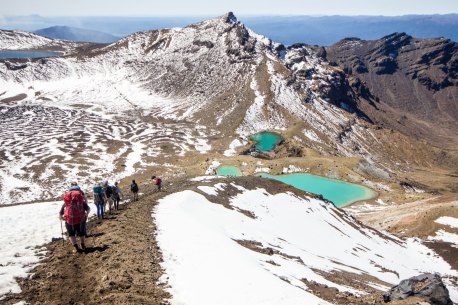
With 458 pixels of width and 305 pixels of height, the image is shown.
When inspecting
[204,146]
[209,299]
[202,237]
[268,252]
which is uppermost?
[209,299]

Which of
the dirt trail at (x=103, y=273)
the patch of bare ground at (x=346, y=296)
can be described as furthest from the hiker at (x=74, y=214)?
the patch of bare ground at (x=346, y=296)

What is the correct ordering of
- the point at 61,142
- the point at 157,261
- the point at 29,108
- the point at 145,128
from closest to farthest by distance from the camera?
the point at 157,261, the point at 61,142, the point at 145,128, the point at 29,108

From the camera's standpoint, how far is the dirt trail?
15.6 metres

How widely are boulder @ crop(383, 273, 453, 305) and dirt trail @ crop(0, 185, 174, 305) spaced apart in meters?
12.6

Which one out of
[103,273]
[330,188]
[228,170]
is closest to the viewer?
[103,273]

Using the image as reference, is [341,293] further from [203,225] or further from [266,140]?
[266,140]

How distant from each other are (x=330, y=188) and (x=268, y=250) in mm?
68870

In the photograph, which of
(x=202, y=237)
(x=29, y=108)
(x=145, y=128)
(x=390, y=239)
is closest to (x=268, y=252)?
(x=202, y=237)

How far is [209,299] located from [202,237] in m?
8.45

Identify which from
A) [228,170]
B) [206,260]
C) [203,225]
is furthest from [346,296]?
[228,170]

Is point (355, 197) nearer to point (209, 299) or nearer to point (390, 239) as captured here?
point (390, 239)

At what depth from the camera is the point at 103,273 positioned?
1759 cm

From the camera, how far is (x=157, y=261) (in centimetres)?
1942

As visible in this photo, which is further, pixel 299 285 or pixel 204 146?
pixel 204 146
